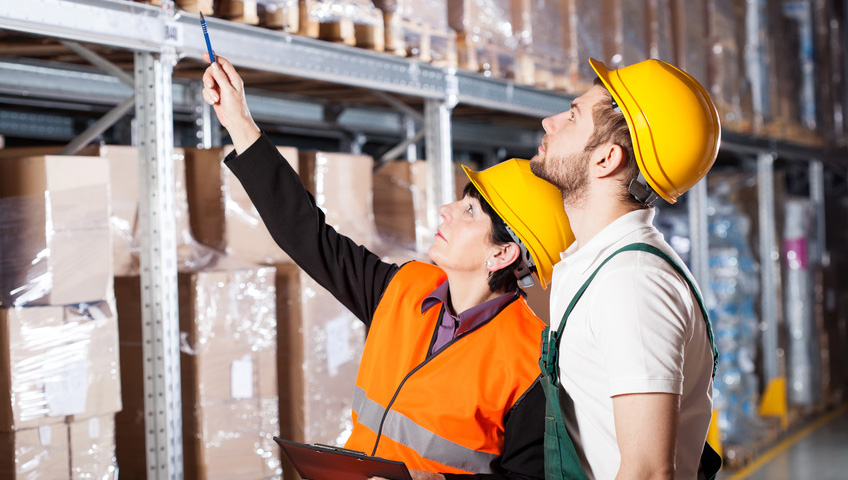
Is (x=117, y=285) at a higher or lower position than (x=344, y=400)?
higher

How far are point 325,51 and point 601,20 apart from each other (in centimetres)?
223

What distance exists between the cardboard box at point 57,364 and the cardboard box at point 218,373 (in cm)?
33

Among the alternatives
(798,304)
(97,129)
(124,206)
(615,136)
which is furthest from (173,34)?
(798,304)

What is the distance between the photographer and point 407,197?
161 inches

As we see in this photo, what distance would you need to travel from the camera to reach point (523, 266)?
243cm

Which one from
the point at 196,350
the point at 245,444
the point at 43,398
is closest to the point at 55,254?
the point at 43,398

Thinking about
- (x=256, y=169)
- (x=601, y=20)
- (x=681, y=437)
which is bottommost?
(x=681, y=437)

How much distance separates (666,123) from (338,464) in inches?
41.0

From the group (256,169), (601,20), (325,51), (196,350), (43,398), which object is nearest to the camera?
(256,169)

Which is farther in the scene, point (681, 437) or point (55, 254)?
point (55, 254)

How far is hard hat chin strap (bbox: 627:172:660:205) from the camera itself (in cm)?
186

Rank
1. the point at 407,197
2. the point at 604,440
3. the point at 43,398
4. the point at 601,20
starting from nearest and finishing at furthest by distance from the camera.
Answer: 1. the point at 604,440
2. the point at 43,398
3. the point at 407,197
4. the point at 601,20

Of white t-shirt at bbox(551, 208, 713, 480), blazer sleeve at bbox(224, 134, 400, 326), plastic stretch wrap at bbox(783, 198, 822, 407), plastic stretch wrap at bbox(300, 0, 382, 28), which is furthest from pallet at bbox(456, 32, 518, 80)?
plastic stretch wrap at bbox(783, 198, 822, 407)

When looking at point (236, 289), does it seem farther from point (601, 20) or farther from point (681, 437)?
point (601, 20)
